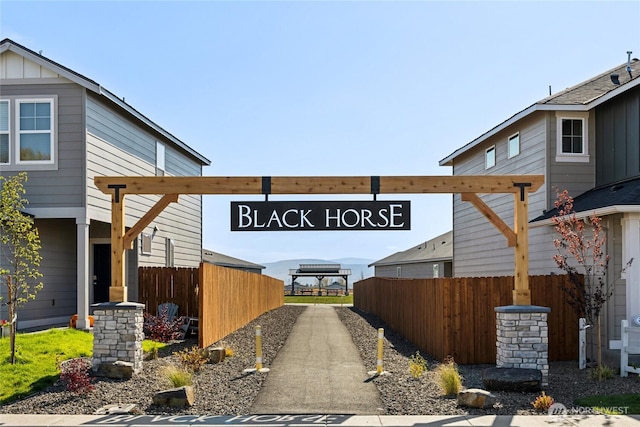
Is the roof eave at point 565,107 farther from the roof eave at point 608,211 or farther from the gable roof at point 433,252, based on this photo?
the gable roof at point 433,252

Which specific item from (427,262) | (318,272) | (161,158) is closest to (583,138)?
(161,158)

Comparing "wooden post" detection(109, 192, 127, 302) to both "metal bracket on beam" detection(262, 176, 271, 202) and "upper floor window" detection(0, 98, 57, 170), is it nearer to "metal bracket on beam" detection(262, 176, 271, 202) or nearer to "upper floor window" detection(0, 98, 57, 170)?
"metal bracket on beam" detection(262, 176, 271, 202)

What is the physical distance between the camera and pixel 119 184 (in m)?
12.0

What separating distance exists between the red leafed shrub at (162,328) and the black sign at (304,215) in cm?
511

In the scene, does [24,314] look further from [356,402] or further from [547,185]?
[547,185]

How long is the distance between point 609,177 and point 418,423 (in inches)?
387

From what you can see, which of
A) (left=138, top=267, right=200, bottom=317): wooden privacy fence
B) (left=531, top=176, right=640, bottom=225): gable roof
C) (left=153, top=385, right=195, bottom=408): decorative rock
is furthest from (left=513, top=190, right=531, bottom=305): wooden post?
(left=138, top=267, right=200, bottom=317): wooden privacy fence

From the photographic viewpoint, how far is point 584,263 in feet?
41.6

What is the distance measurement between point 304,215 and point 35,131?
8547mm

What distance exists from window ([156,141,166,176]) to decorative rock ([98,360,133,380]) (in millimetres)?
11608

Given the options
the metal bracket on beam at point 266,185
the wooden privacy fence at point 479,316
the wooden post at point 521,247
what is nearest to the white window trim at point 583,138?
the wooden privacy fence at point 479,316

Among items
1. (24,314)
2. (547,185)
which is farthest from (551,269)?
(24,314)

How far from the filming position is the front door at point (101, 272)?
63.9ft

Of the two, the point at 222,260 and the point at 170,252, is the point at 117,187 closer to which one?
the point at 170,252
